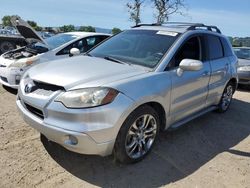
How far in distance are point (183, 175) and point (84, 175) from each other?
1.19 m

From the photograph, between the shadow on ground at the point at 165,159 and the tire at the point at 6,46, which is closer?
the shadow on ground at the point at 165,159

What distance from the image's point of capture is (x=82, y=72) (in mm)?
3613

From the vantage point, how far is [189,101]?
452 centimetres

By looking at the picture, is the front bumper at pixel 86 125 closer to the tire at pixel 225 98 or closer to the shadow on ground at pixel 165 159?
the shadow on ground at pixel 165 159

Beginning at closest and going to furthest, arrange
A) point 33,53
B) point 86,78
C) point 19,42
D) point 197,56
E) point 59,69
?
point 86,78
point 59,69
point 197,56
point 33,53
point 19,42

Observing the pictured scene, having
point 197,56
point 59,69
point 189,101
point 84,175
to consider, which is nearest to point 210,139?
point 189,101

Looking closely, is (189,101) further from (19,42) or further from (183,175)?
(19,42)

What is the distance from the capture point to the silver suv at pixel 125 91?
3180 millimetres

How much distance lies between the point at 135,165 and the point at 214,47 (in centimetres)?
281

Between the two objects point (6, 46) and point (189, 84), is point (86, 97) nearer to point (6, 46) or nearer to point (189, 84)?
point (189, 84)

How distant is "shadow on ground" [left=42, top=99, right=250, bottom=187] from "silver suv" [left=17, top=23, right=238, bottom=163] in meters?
0.22

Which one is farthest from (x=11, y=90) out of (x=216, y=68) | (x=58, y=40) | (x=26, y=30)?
(x=216, y=68)

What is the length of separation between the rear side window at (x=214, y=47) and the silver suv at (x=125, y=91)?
23 millimetres

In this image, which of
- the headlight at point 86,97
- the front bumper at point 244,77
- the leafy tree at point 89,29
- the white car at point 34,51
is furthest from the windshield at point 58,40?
the leafy tree at point 89,29
